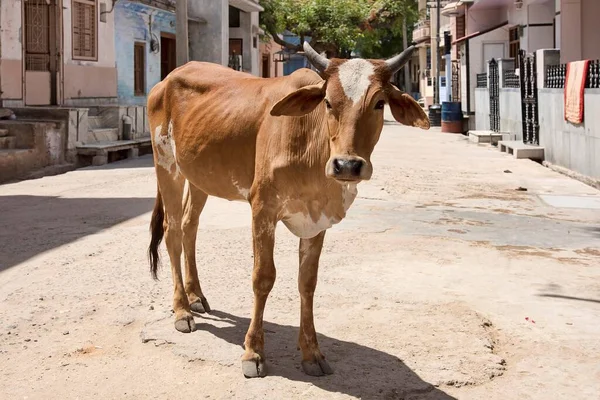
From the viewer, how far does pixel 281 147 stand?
4320 mm

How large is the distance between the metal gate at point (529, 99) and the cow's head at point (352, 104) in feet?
44.9

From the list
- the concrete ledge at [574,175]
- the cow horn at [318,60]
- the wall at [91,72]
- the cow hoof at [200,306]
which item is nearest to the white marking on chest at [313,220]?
the cow horn at [318,60]

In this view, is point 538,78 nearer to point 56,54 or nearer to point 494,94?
point 494,94

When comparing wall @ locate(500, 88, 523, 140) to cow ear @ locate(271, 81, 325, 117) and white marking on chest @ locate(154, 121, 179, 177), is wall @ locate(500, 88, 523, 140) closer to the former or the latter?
white marking on chest @ locate(154, 121, 179, 177)

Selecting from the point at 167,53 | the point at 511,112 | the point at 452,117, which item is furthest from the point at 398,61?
the point at 452,117

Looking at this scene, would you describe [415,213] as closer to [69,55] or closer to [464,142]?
[69,55]

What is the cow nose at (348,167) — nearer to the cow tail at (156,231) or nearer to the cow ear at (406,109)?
the cow ear at (406,109)

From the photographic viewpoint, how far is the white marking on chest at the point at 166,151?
18.1 feet

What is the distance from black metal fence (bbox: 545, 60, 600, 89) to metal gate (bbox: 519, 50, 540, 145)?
2.63 feet

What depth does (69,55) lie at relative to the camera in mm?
17641

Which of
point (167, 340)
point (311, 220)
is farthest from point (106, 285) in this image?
point (311, 220)

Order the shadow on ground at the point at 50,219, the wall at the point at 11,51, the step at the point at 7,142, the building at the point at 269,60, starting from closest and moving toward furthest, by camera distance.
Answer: the shadow on ground at the point at 50,219
the step at the point at 7,142
the wall at the point at 11,51
the building at the point at 269,60

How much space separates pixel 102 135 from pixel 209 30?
33.5ft

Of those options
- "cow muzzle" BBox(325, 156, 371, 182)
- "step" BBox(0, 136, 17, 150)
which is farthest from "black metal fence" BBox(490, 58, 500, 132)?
"cow muzzle" BBox(325, 156, 371, 182)
